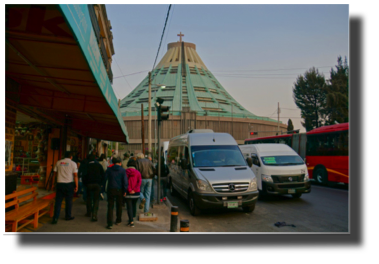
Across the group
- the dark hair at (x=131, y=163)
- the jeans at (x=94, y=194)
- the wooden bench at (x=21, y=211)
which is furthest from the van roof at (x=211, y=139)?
the wooden bench at (x=21, y=211)

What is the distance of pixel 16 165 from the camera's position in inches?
566

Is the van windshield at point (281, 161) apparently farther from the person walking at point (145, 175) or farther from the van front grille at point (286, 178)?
the person walking at point (145, 175)

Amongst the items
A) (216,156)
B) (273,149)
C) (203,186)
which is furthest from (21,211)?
(273,149)

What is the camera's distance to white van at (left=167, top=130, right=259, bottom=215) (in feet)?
28.1

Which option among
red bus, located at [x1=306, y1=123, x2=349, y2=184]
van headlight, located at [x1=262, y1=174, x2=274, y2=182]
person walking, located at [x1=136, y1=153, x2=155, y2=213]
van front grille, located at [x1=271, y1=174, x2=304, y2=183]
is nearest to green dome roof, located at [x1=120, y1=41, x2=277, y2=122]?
red bus, located at [x1=306, y1=123, x2=349, y2=184]

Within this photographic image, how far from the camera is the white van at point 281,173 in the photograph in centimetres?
1126

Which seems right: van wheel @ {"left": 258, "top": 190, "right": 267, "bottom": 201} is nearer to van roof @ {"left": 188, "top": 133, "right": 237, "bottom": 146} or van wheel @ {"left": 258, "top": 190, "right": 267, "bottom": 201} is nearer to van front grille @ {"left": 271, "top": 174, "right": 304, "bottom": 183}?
van front grille @ {"left": 271, "top": 174, "right": 304, "bottom": 183}

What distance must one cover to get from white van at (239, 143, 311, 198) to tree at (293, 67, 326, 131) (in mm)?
34422

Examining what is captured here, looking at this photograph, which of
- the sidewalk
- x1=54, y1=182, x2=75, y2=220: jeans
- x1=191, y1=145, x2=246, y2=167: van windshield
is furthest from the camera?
x1=191, y1=145, x2=246, y2=167: van windshield

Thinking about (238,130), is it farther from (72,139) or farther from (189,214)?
(189,214)

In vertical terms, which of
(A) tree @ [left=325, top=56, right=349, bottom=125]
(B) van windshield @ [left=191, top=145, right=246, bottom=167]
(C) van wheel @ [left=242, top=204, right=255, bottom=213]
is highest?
(A) tree @ [left=325, top=56, right=349, bottom=125]

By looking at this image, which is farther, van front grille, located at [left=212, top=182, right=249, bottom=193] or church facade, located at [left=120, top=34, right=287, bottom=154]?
church facade, located at [left=120, top=34, right=287, bottom=154]

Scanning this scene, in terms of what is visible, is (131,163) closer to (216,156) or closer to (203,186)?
(203,186)

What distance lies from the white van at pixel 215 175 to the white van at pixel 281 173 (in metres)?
2.01
